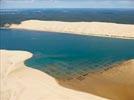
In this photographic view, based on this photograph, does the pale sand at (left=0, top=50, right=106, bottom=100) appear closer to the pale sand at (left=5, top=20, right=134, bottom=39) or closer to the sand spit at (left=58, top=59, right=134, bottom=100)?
the sand spit at (left=58, top=59, right=134, bottom=100)

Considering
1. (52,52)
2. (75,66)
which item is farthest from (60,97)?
(52,52)

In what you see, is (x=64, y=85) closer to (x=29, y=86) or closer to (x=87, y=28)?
(x=29, y=86)

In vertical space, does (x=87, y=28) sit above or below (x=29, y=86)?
below

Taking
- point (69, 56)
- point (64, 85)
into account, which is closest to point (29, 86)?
point (64, 85)

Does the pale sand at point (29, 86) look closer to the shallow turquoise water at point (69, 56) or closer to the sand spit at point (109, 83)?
the sand spit at point (109, 83)

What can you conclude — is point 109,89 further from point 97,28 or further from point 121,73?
point 97,28

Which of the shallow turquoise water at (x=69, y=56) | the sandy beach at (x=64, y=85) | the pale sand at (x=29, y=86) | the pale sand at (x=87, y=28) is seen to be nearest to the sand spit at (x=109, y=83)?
the sandy beach at (x=64, y=85)
